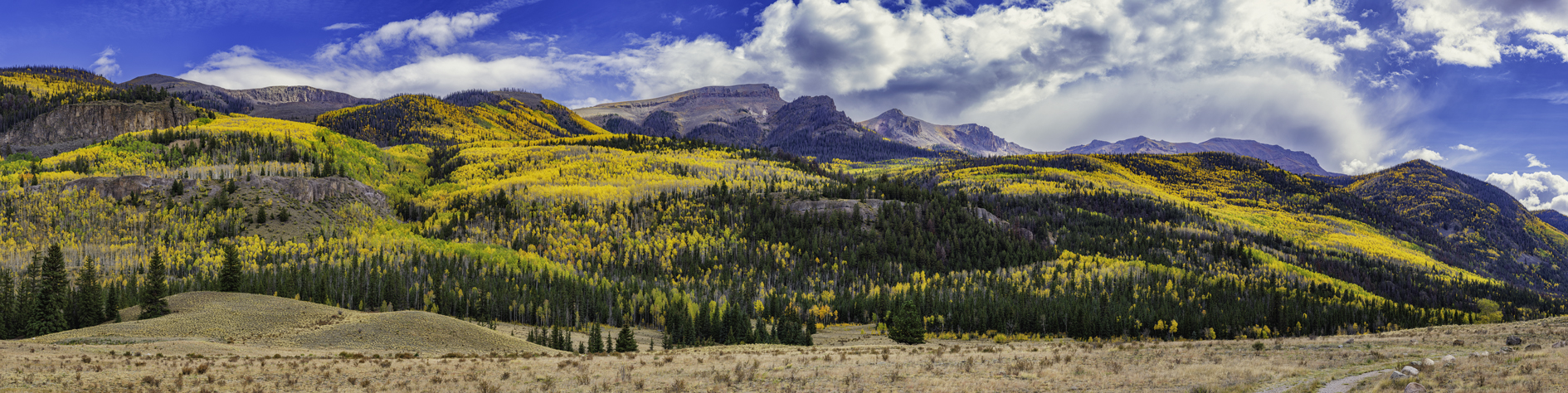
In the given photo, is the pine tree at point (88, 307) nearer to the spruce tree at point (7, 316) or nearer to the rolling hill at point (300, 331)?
the rolling hill at point (300, 331)

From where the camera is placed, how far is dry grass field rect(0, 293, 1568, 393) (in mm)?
33094

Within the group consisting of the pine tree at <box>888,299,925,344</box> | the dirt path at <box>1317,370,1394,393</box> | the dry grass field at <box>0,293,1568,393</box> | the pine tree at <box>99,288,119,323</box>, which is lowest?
the pine tree at <box>888,299,925,344</box>

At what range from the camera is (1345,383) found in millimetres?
32812

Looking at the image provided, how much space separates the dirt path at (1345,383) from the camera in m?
31.0

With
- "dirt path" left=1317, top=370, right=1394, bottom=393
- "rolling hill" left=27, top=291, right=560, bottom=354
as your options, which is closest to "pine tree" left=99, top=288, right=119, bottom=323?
"rolling hill" left=27, top=291, right=560, bottom=354

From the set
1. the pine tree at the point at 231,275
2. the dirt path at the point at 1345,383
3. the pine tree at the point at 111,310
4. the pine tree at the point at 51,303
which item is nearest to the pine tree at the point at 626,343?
the pine tree at the point at 111,310

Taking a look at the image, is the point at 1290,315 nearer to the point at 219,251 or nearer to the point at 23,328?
the point at 23,328

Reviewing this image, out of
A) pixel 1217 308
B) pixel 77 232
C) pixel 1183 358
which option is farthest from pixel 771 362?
pixel 77 232

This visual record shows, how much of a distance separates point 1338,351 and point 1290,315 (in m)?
129

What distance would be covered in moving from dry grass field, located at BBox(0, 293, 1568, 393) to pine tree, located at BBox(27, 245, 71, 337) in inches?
645

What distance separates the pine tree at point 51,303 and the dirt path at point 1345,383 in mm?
114158

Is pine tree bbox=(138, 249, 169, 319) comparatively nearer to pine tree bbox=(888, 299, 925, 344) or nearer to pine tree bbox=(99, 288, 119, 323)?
pine tree bbox=(99, 288, 119, 323)

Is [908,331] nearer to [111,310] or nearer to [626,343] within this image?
[626,343]

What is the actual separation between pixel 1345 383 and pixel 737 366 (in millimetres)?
30820
